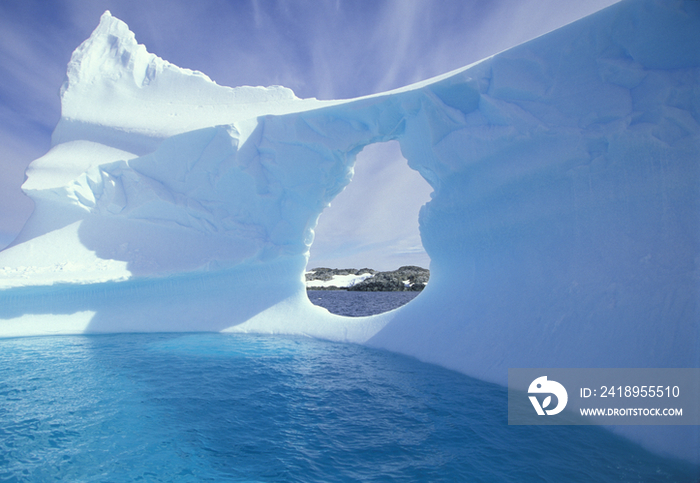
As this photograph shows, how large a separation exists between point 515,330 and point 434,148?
12.5 feet

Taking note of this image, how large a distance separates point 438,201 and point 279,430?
18.7 feet

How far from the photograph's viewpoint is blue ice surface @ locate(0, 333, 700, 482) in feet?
10.5

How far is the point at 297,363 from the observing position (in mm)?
6730

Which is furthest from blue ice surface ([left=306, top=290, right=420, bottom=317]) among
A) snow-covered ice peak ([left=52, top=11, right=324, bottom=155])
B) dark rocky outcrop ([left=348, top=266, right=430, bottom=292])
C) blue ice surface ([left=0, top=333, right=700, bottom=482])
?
dark rocky outcrop ([left=348, top=266, right=430, bottom=292])

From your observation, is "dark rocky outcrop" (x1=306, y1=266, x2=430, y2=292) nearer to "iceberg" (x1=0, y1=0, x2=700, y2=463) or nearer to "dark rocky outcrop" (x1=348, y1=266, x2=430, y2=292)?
"dark rocky outcrop" (x1=348, y1=266, x2=430, y2=292)

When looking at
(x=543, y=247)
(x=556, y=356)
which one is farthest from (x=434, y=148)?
(x=556, y=356)

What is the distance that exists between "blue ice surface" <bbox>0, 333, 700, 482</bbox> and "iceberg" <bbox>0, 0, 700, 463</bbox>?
3.07 ft

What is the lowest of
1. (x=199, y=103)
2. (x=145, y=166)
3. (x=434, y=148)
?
(x=145, y=166)

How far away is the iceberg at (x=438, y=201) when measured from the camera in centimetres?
435

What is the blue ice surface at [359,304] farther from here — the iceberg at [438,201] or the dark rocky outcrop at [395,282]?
the dark rocky outcrop at [395,282]

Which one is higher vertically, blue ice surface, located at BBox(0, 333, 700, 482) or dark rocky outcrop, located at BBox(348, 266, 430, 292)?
dark rocky outcrop, located at BBox(348, 266, 430, 292)

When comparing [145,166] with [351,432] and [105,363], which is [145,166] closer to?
[105,363]

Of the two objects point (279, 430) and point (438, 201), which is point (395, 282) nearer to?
point (438, 201)

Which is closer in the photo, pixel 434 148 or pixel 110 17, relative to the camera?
pixel 434 148
